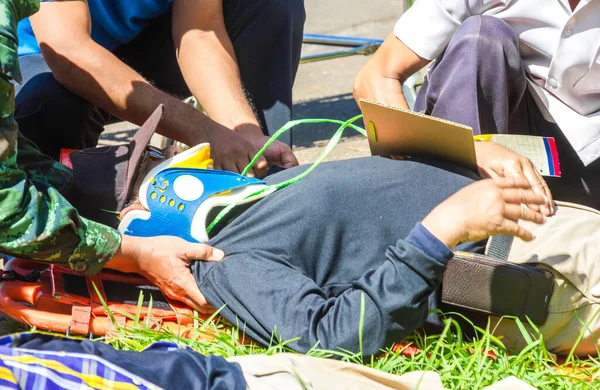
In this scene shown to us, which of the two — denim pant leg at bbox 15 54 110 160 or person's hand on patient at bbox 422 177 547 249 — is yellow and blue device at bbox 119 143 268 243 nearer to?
person's hand on patient at bbox 422 177 547 249

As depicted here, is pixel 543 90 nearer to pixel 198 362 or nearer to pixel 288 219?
pixel 288 219

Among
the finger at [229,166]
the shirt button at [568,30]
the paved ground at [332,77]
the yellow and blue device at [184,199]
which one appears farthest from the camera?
the paved ground at [332,77]

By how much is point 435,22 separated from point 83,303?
4.13 feet

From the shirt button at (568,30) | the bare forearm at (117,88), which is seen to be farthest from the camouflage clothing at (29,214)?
the shirt button at (568,30)

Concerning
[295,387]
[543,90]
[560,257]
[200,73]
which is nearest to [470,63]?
[543,90]

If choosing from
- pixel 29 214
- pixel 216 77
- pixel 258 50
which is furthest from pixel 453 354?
pixel 258 50

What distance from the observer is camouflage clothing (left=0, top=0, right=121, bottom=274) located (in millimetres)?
1587

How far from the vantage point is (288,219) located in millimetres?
1814

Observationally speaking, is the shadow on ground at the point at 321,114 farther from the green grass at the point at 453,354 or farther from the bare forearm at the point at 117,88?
the green grass at the point at 453,354

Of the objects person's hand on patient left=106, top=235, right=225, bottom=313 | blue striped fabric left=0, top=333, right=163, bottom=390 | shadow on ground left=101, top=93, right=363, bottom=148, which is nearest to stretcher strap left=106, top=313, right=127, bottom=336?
person's hand on patient left=106, top=235, right=225, bottom=313

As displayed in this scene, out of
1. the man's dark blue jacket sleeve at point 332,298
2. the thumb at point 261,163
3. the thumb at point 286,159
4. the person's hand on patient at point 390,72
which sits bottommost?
the man's dark blue jacket sleeve at point 332,298

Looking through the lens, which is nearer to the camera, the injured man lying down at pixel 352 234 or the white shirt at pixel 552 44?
the injured man lying down at pixel 352 234

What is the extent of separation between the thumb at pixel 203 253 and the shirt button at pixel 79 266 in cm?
23

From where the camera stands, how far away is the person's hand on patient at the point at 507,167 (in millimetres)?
1817
